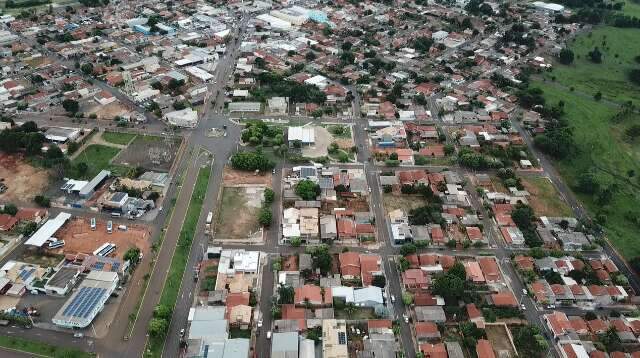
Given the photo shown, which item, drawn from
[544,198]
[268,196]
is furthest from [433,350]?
[544,198]

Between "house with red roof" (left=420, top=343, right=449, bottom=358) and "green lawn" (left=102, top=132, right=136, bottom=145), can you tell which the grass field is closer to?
"house with red roof" (left=420, top=343, right=449, bottom=358)

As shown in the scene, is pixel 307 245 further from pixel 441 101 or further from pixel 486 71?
pixel 486 71

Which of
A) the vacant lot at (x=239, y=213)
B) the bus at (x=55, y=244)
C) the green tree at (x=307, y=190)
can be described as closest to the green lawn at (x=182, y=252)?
the vacant lot at (x=239, y=213)

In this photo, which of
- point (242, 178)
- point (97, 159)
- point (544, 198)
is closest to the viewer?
point (544, 198)

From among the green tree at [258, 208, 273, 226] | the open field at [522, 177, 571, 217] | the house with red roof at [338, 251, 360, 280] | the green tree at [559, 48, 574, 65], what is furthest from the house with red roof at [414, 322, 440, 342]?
the green tree at [559, 48, 574, 65]

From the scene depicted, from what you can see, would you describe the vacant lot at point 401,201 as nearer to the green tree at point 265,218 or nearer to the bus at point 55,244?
the green tree at point 265,218

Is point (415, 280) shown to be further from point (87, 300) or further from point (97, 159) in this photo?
point (97, 159)
